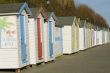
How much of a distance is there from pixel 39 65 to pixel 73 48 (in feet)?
45.4

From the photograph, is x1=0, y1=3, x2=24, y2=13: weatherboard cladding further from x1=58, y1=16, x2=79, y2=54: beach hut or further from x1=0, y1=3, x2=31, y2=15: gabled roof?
x1=58, y1=16, x2=79, y2=54: beach hut

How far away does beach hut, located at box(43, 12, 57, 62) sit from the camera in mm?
25391

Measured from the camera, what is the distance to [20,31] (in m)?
20.1

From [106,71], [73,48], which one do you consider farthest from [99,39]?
[106,71]

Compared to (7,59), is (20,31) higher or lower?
higher

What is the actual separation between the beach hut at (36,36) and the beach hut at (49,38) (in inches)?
30.3

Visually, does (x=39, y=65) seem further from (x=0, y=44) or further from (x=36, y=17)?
(x=0, y=44)

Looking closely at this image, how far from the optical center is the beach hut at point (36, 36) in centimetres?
2264

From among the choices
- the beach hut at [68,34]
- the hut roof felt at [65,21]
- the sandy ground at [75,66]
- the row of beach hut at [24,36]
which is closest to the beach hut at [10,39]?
the row of beach hut at [24,36]

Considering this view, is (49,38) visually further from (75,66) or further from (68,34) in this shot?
(68,34)

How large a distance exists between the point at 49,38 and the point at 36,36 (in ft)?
10.7

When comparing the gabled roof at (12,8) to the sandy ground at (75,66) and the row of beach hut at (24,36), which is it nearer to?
the row of beach hut at (24,36)

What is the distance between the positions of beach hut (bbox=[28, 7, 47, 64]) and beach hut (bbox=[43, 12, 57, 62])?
769 millimetres

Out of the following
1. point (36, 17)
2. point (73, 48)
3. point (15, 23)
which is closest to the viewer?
point (15, 23)
